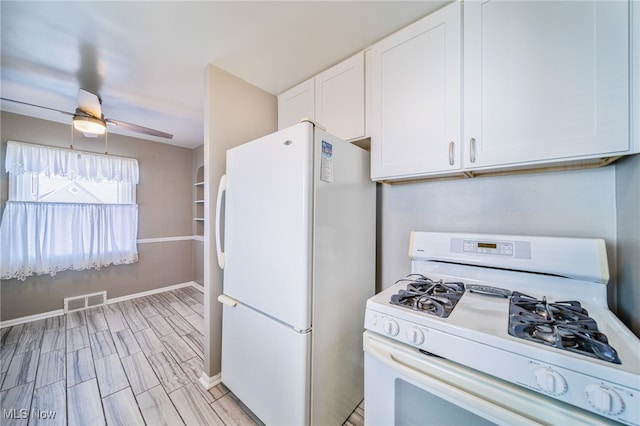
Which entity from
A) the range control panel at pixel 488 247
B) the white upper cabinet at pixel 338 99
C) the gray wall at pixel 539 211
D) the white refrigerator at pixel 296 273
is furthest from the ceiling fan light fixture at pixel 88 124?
the range control panel at pixel 488 247

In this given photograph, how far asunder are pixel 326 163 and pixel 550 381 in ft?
3.71

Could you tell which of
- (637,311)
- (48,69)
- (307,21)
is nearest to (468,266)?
(637,311)

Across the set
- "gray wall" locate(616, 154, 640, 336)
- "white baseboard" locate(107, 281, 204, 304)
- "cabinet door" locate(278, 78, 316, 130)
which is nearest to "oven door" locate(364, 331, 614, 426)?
"gray wall" locate(616, 154, 640, 336)

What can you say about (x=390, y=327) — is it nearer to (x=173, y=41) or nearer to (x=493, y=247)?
(x=493, y=247)

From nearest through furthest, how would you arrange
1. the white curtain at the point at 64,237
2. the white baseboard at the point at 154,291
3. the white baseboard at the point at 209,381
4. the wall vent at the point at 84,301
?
the white baseboard at the point at 209,381
the white curtain at the point at 64,237
the wall vent at the point at 84,301
the white baseboard at the point at 154,291

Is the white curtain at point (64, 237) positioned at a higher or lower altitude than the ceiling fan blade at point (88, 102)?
lower

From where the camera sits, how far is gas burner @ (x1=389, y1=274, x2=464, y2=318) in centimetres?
92

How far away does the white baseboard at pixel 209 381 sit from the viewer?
5.54 ft

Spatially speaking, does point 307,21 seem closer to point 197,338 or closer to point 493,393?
point 493,393

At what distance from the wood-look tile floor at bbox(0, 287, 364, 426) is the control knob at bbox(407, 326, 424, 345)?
976mm

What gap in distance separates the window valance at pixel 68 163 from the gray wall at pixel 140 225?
0.12 metres

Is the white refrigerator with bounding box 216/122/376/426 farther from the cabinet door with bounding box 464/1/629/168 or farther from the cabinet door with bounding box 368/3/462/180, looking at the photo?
the cabinet door with bounding box 464/1/629/168

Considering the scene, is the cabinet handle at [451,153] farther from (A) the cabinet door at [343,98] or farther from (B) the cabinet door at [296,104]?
(B) the cabinet door at [296,104]
